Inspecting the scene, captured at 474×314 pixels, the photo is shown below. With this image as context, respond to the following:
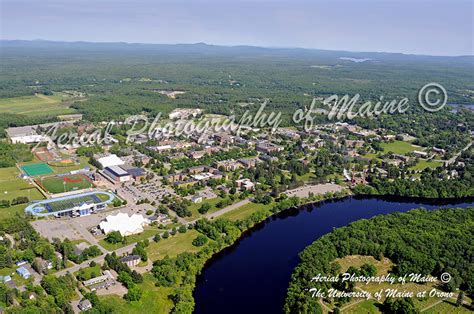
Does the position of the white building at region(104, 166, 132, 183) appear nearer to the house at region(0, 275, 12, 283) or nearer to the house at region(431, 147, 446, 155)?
the house at region(0, 275, 12, 283)

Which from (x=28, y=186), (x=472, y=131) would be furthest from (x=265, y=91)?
(x=28, y=186)

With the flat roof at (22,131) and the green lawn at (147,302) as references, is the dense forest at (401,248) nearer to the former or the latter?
the green lawn at (147,302)

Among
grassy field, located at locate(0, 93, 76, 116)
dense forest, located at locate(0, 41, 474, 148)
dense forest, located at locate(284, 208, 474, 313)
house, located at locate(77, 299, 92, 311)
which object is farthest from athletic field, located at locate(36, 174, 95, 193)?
grassy field, located at locate(0, 93, 76, 116)

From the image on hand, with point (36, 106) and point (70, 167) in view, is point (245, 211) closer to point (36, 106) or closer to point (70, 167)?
point (70, 167)

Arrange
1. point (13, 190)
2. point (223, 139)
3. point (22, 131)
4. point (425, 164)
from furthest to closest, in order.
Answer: point (22, 131), point (223, 139), point (425, 164), point (13, 190)

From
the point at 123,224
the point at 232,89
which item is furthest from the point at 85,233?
the point at 232,89

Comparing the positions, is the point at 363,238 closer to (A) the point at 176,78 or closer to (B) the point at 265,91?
(B) the point at 265,91
